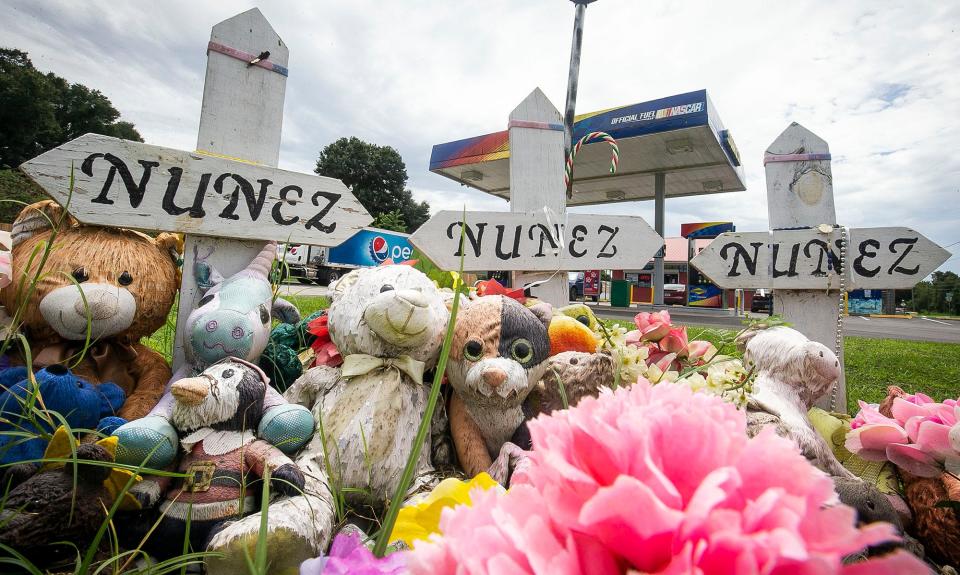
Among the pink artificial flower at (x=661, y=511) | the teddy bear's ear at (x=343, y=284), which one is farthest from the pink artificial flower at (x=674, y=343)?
the pink artificial flower at (x=661, y=511)

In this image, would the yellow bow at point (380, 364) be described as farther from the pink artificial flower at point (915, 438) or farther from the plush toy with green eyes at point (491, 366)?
the pink artificial flower at point (915, 438)

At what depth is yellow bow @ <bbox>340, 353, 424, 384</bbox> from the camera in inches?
39.1

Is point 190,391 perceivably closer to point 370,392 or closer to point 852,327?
point 370,392

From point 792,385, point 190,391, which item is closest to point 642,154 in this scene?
point 792,385

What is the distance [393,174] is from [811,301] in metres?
22.8

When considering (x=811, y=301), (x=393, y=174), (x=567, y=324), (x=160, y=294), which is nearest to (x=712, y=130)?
(x=811, y=301)

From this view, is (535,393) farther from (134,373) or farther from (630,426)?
(134,373)

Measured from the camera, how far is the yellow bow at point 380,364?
0.99 metres

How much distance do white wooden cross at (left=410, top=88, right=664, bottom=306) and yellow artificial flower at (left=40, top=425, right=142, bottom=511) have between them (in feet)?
3.42

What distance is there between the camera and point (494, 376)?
929mm

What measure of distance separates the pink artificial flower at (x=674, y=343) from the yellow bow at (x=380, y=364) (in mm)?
911

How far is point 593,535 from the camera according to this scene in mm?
275

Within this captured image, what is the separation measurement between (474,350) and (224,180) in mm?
939

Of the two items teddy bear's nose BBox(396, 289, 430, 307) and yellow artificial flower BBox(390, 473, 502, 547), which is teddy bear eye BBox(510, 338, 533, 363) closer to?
teddy bear's nose BBox(396, 289, 430, 307)
